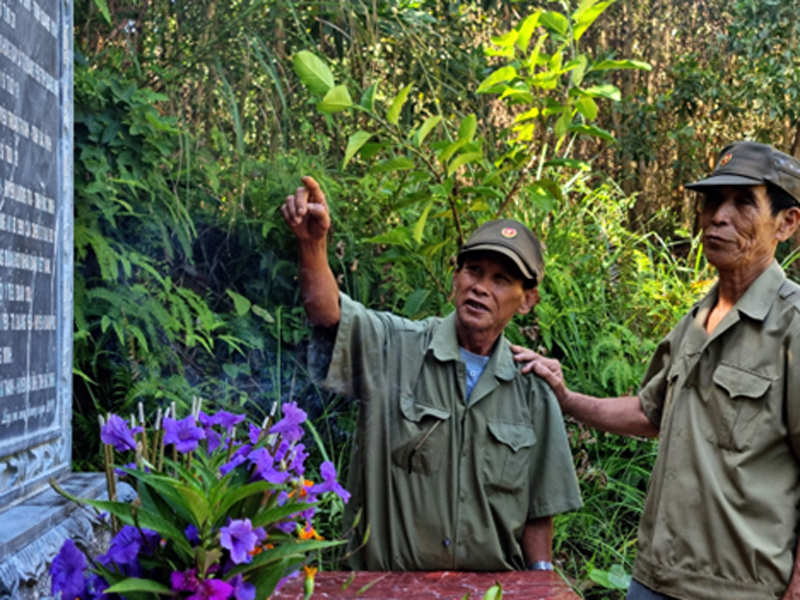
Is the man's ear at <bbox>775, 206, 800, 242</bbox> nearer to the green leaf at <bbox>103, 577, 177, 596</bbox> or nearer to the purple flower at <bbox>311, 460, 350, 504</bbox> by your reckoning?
the purple flower at <bbox>311, 460, 350, 504</bbox>

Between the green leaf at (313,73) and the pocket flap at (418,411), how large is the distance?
1216 millimetres

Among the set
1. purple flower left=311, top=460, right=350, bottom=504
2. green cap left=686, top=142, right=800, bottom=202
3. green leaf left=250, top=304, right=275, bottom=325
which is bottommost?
purple flower left=311, top=460, right=350, bottom=504

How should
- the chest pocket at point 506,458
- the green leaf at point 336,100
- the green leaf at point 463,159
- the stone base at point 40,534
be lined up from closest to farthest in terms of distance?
the stone base at point 40,534, the chest pocket at point 506,458, the green leaf at point 336,100, the green leaf at point 463,159

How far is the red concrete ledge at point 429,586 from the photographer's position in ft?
6.37

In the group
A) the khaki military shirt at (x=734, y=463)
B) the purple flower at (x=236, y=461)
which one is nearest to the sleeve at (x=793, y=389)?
the khaki military shirt at (x=734, y=463)

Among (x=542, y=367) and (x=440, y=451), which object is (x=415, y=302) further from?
(x=440, y=451)

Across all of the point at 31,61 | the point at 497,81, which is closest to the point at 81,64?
the point at 31,61

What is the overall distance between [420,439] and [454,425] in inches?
4.3

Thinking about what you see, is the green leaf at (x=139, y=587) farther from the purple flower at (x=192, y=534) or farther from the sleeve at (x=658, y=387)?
the sleeve at (x=658, y=387)

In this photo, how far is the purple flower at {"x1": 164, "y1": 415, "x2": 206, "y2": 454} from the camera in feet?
4.67

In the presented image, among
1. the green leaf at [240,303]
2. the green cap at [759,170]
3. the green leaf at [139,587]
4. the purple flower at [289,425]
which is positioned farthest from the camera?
the green leaf at [240,303]

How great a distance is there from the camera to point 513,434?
2.61 meters

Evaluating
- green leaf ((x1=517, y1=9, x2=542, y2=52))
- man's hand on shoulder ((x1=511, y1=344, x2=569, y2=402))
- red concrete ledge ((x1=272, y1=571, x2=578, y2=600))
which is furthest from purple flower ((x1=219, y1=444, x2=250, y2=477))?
green leaf ((x1=517, y1=9, x2=542, y2=52))

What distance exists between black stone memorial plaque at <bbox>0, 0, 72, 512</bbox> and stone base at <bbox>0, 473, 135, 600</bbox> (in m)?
0.07
